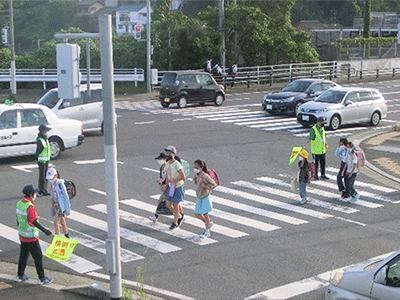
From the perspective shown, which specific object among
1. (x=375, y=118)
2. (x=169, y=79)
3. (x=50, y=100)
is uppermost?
(x=169, y=79)

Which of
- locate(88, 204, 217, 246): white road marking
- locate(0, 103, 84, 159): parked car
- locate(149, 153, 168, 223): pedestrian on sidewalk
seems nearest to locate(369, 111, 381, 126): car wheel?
locate(0, 103, 84, 159): parked car

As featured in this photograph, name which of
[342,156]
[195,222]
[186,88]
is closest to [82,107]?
[186,88]

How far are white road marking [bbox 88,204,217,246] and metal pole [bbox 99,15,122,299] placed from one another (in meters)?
3.67

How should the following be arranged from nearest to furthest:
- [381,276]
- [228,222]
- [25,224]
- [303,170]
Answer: [381,276]
[25,224]
[228,222]
[303,170]

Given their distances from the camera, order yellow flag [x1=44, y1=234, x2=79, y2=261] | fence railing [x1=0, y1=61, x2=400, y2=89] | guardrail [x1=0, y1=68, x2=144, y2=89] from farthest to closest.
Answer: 1. fence railing [x1=0, y1=61, x2=400, y2=89]
2. guardrail [x1=0, y1=68, x2=144, y2=89]
3. yellow flag [x1=44, y1=234, x2=79, y2=261]

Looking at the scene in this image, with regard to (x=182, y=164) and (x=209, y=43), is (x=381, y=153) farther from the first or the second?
(x=209, y=43)

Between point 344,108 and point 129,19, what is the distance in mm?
29819

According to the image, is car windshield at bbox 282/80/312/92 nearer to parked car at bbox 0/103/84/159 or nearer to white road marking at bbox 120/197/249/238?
parked car at bbox 0/103/84/159

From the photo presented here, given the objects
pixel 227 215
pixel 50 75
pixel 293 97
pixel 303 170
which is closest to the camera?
pixel 227 215

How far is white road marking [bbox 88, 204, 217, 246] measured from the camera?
12.8 meters

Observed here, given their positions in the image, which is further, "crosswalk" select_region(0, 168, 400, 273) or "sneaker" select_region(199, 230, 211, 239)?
"sneaker" select_region(199, 230, 211, 239)

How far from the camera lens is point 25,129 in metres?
19.5

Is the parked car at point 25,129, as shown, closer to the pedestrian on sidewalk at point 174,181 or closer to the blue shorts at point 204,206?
the pedestrian on sidewalk at point 174,181

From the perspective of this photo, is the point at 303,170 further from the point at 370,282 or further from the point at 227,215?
the point at 370,282
